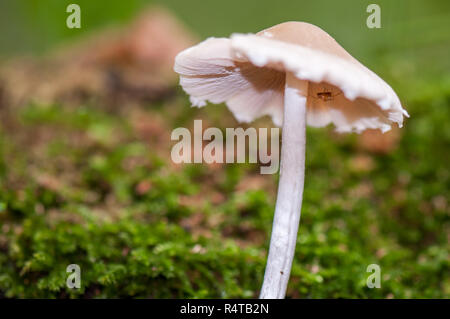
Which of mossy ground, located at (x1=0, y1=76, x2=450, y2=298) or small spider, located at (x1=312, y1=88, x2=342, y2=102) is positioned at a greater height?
small spider, located at (x1=312, y1=88, x2=342, y2=102)

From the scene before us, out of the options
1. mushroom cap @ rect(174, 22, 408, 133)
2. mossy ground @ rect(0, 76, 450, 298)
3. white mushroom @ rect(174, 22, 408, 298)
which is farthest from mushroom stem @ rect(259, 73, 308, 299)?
mossy ground @ rect(0, 76, 450, 298)

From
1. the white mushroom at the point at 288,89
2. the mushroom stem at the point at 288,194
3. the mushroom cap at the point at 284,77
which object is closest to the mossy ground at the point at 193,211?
the mushroom stem at the point at 288,194

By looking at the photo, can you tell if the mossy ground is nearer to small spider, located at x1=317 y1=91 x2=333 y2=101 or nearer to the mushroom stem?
the mushroom stem

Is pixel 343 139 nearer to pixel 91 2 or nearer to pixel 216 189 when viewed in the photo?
pixel 216 189

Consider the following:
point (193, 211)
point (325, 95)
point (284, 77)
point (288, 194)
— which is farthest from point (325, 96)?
point (193, 211)

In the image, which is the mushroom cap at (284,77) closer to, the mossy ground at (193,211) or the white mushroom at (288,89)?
the white mushroom at (288,89)
